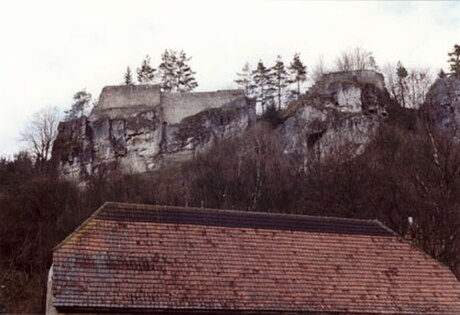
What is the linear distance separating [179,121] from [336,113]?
569 inches

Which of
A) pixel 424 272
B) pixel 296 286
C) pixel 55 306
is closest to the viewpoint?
pixel 55 306

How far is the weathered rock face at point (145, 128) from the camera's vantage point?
196ft

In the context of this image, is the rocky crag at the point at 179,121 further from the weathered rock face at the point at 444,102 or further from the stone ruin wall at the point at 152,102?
the weathered rock face at the point at 444,102

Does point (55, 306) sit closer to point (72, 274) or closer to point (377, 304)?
point (72, 274)

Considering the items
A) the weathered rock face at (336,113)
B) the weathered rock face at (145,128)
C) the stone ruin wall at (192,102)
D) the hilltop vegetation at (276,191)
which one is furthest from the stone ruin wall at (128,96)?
the weathered rock face at (336,113)

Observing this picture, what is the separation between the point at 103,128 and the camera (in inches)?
2414

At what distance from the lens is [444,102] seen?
54.0m

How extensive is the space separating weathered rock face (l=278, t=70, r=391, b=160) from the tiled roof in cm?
2787

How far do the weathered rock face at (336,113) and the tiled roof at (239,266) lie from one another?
27.9m

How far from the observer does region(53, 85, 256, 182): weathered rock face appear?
59.8 metres

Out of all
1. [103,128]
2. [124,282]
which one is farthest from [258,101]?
[124,282]

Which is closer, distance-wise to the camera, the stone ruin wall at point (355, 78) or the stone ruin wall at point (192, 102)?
the stone ruin wall at point (355, 78)

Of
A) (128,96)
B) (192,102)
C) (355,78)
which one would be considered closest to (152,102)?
(128,96)

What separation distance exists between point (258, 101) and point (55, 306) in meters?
51.9
